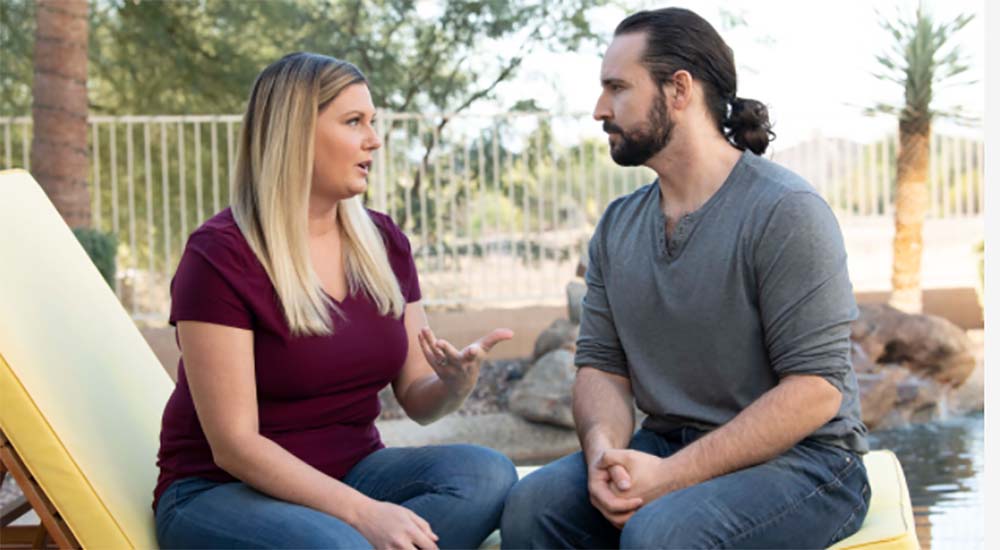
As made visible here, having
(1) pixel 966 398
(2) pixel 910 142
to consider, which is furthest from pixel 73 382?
(2) pixel 910 142

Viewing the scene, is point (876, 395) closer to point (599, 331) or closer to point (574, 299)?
point (574, 299)

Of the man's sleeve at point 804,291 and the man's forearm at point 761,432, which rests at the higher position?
the man's sleeve at point 804,291

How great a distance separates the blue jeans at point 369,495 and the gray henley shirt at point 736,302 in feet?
1.28

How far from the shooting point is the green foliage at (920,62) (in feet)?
29.2

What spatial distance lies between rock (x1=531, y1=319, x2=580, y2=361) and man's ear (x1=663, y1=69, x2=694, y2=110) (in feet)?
15.2

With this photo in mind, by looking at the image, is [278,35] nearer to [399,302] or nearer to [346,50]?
[346,50]

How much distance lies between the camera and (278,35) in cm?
1095

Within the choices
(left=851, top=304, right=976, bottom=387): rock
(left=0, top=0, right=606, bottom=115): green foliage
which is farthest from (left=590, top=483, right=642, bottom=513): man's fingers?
(left=0, top=0, right=606, bottom=115): green foliage

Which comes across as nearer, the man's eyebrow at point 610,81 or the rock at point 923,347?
the man's eyebrow at point 610,81

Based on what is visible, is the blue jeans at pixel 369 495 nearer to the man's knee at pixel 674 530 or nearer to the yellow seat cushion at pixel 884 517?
the yellow seat cushion at pixel 884 517

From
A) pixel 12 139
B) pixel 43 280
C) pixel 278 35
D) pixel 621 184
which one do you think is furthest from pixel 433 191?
pixel 43 280

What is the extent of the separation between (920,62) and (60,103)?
19.0ft

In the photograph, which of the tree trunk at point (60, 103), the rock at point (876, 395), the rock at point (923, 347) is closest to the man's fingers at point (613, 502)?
the rock at point (876, 395)

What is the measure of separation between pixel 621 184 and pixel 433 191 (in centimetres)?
144
